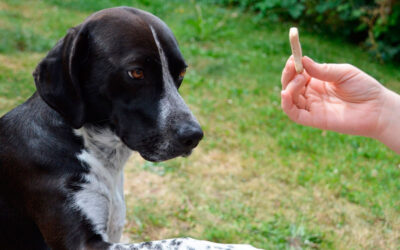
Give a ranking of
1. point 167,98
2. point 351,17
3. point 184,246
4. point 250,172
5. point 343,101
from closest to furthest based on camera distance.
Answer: point 184,246 < point 167,98 < point 343,101 < point 250,172 < point 351,17

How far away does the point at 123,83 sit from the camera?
100 inches

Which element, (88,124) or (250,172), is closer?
(88,124)

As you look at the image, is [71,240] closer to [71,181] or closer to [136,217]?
[71,181]

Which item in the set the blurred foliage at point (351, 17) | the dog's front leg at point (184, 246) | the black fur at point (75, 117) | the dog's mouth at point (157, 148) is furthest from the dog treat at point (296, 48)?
the blurred foliage at point (351, 17)

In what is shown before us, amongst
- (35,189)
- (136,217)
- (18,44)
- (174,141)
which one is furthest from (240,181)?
(18,44)

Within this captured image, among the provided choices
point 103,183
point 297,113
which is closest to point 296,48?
point 297,113

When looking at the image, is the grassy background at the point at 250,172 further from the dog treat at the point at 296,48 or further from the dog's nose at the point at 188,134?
the dog treat at the point at 296,48

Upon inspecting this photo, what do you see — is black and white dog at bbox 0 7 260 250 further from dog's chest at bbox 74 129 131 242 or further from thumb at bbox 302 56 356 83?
thumb at bbox 302 56 356 83

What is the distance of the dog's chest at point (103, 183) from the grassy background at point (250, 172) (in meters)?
1.17

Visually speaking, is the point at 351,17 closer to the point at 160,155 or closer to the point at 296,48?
the point at 296,48

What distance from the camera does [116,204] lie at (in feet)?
9.10

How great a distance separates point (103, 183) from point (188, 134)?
0.60 metres

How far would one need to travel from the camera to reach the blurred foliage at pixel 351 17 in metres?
9.97

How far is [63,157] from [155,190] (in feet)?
7.01
